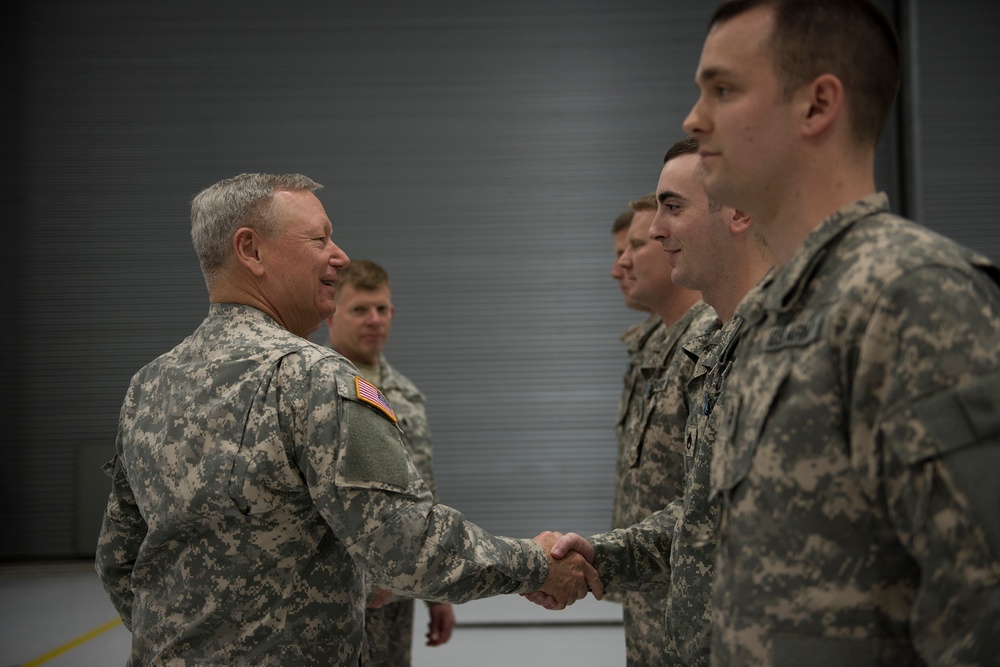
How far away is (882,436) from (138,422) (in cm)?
162

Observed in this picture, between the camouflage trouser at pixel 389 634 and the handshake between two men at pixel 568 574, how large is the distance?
1.50 m

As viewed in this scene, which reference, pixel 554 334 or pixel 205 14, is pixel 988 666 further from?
pixel 205 14

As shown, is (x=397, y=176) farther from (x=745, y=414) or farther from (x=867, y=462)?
(x=867, y=462)

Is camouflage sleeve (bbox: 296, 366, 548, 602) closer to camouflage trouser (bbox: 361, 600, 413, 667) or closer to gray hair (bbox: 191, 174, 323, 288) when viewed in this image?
gray hair (bbox: 191, 174, 323, 288)

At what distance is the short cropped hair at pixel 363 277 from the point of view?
4.30m

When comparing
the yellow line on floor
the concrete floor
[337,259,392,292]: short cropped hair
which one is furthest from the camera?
the concrete floor

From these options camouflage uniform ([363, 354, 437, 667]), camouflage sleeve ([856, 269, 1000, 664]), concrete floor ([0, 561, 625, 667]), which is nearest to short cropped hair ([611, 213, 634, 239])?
camouflage uniform ([363, 354, 437, 667])

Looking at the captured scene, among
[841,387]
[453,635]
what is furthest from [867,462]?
[453,635]

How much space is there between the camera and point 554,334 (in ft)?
24.8

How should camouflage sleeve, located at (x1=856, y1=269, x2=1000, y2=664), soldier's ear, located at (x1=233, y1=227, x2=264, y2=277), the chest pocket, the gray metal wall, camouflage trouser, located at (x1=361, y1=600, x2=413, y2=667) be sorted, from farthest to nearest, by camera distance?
the gray metal wall, camouflage trouser, located at (x1=361, y1=600, x2=413, y2=667), soldier's ear, located at (x1=233, y1=227, x2=264, y2=277), the chest pocket, camouflage sleeve, located at (x1=856, y1=269, x2=1000, y2=664)

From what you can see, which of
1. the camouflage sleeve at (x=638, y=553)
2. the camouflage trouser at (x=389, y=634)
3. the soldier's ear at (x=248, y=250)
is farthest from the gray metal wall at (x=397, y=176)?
the soldier's ear at (x=248, y=250)

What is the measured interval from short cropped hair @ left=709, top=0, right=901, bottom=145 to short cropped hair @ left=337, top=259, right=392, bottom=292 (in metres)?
3.17

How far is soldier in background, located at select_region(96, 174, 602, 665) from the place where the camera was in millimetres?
1878

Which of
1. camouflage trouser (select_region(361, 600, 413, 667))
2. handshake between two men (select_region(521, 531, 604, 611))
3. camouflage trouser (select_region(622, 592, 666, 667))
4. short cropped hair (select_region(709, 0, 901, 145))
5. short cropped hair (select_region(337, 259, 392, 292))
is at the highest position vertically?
short cropped hair (select_region(709, 0, 901, 145))
